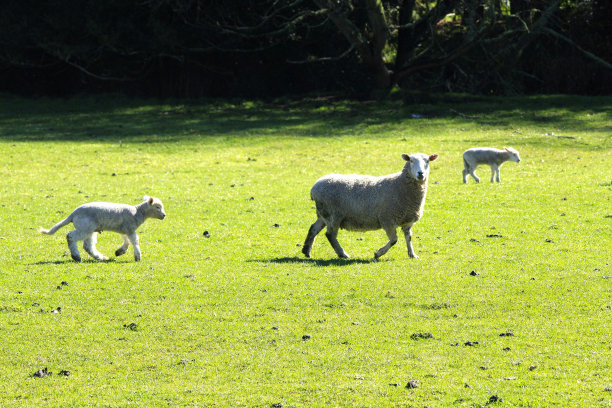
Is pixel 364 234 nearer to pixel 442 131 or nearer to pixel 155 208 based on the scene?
pixel 155 208

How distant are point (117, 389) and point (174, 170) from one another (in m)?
17.1

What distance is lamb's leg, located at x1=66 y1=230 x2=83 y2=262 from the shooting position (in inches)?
528

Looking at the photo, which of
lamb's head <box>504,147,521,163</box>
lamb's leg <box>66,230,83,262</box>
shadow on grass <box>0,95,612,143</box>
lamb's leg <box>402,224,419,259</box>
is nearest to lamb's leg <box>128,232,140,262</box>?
lamb's leg <box>66,230,83,262</box>

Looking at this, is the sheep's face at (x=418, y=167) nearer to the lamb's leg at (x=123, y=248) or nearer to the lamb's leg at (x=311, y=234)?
the lamb's leg at (x=311, y=234)

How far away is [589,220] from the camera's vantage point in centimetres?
1695

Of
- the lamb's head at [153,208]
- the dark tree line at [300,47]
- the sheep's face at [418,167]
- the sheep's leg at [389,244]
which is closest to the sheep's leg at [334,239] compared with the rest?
the sheep's leg at [389,244]

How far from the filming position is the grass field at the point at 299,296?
8.56 meters

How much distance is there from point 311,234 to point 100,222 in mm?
3349

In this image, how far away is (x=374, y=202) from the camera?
1379 centimetres

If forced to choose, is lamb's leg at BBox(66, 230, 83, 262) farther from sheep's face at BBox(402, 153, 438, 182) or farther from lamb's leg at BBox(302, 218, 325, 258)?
sheep's face at BBox(402, 153, 438, 182)

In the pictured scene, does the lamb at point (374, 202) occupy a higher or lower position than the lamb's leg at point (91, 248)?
higher

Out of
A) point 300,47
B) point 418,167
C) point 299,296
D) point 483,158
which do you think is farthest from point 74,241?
point 300,47

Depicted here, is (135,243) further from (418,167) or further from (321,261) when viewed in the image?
(418,167)

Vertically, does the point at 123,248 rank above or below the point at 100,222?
below
